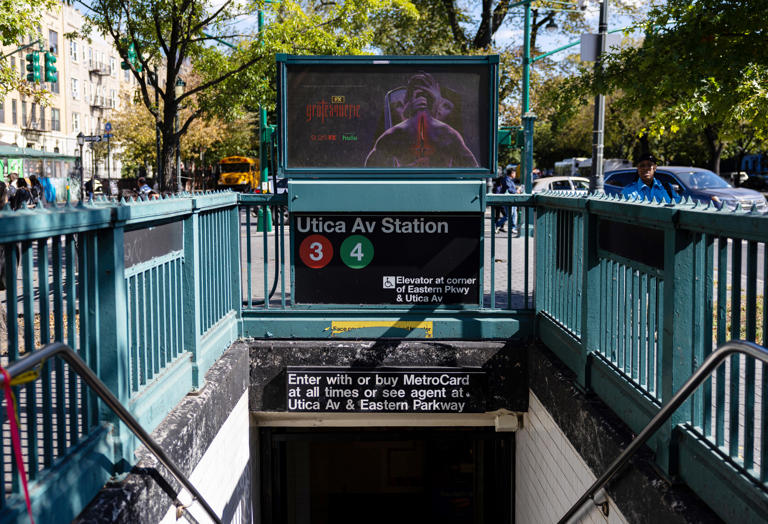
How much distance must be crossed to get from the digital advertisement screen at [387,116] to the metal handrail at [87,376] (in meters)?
3.17

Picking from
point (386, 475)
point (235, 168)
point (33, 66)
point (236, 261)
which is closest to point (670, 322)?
point (236, 261)

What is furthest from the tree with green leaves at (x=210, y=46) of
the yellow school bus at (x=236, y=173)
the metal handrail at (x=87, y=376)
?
the yellow school bus at (x=236, y=173)

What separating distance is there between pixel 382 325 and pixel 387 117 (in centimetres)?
166

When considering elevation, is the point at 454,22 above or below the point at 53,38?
below

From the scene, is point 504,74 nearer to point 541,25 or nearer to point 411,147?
point 541,25

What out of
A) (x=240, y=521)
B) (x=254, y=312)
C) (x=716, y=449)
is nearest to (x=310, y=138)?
(x=254, y=312)

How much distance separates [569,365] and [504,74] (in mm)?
26371

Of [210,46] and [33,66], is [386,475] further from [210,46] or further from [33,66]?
[33,66]

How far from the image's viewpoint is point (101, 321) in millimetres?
3746

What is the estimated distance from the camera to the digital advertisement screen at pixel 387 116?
253 inches

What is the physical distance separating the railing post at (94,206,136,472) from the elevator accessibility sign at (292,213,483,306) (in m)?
2.76

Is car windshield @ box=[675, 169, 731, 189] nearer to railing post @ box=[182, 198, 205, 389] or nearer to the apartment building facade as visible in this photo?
railing post @ box=[182, 198, 205, 389]

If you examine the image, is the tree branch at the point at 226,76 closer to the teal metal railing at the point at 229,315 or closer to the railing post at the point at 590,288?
the teal metal railing at the point at 229,315

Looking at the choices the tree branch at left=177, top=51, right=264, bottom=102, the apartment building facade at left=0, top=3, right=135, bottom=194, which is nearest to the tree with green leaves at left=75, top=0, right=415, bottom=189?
the tree branch at left=177, top=51, right=264, bottom=102
